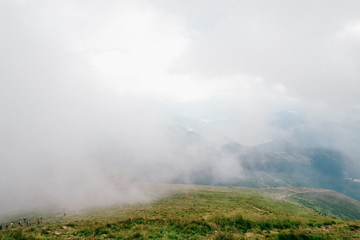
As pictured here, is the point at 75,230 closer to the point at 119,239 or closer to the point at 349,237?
the point at 119,239

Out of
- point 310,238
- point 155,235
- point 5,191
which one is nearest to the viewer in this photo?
point 310,238

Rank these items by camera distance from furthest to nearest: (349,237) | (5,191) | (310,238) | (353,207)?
(353,207), (5,191), (349,237), (310,238)

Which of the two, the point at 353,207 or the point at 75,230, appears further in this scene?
the point at 353,207

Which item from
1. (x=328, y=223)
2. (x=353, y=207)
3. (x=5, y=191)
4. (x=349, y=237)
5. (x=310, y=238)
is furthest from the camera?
(x=353, y=207)

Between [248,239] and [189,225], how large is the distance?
7015mm

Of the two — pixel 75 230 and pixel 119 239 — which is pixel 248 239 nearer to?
pixel 119 239

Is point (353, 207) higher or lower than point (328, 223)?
lower

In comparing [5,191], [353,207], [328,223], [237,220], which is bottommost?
[353,207]

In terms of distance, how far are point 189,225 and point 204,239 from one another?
3.92m

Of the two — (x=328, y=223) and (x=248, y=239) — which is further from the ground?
(x=248, y=239)

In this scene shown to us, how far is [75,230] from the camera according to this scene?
18.8 meters

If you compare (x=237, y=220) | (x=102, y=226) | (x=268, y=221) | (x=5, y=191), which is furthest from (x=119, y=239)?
(x=5, y=191)

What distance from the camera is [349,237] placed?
1495 cm

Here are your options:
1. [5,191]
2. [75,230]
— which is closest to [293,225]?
[75,230]
